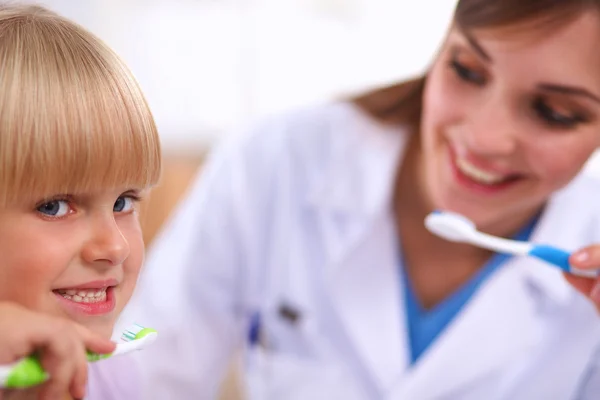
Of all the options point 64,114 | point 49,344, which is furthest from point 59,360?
point 64,114

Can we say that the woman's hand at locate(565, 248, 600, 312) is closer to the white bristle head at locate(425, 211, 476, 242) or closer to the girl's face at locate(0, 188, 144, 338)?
the white bristle head at locate(425, 211, 476, 242)

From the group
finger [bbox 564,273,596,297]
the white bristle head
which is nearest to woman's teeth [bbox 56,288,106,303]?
the white bristle head

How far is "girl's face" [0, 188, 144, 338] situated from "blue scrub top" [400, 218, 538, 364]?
437 mm

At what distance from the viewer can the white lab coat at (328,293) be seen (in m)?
0.68

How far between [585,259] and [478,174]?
0.13m

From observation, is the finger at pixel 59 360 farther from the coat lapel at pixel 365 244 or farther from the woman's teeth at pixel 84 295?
the coat lapel at pixel 365 244

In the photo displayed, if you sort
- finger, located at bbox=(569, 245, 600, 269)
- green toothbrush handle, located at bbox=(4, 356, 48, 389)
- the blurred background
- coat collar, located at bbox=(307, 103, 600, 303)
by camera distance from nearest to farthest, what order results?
1. green toothbrush handle, located at bbox=(4, 356, 48, 389)
2. finger, located at bbox=(569, 245, 600, 269)
3. coat collar, located at bbox=(307, 103, 600, 303)
4. the blurred background

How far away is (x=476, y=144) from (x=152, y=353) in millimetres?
424

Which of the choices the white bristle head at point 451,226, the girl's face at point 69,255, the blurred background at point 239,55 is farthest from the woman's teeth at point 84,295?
the blurred background at point 239,55

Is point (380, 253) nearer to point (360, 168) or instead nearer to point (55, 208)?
point (360, 168)

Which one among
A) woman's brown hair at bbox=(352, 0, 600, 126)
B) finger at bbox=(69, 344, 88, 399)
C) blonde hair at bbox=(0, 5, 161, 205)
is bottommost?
finger at bbox=(69, 344, 88, 399)

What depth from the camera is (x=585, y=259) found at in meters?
0.50

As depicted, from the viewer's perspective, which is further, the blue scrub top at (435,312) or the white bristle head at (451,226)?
the blue scrub top at (435,312)

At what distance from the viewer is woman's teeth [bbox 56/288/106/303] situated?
1.13 ft
